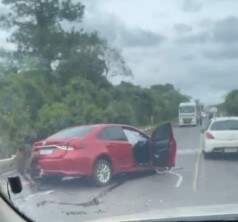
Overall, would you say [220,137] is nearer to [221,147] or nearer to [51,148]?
[221,147]

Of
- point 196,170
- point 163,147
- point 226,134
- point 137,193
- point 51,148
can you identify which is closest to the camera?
point 51,148

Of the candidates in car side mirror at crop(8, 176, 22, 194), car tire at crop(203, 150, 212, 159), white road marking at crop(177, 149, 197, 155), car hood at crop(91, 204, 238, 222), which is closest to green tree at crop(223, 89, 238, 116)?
white road marking at crop(177, 149, 197, 155)

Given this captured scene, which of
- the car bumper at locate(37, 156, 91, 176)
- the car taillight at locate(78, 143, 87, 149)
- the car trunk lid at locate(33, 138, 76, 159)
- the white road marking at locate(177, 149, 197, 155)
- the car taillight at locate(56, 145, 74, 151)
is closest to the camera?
the car trunk lid at locate(33, 138, 76, 159)

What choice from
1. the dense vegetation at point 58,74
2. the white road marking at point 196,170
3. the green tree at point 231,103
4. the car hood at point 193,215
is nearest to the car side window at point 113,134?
the dense vegetation at point 58,74

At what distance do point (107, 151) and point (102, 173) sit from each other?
0.48 meters

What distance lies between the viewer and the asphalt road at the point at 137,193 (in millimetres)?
7078

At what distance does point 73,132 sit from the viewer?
880 cm

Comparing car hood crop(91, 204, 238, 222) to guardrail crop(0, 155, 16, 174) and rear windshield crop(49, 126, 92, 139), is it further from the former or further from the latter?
rear windshield crop(49, 126, 92, 139)

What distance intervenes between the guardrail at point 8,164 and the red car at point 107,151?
4.95ft

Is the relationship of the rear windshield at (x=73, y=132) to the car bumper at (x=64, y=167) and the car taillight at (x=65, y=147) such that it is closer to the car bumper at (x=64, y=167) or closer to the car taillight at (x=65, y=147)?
the car taillight at (x=65, y=147)

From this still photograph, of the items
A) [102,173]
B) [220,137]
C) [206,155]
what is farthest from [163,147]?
[220,137]

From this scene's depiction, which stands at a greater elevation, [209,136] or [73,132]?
[73,132]

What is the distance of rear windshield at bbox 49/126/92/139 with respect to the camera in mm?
8578

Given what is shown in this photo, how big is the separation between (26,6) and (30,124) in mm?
1439
